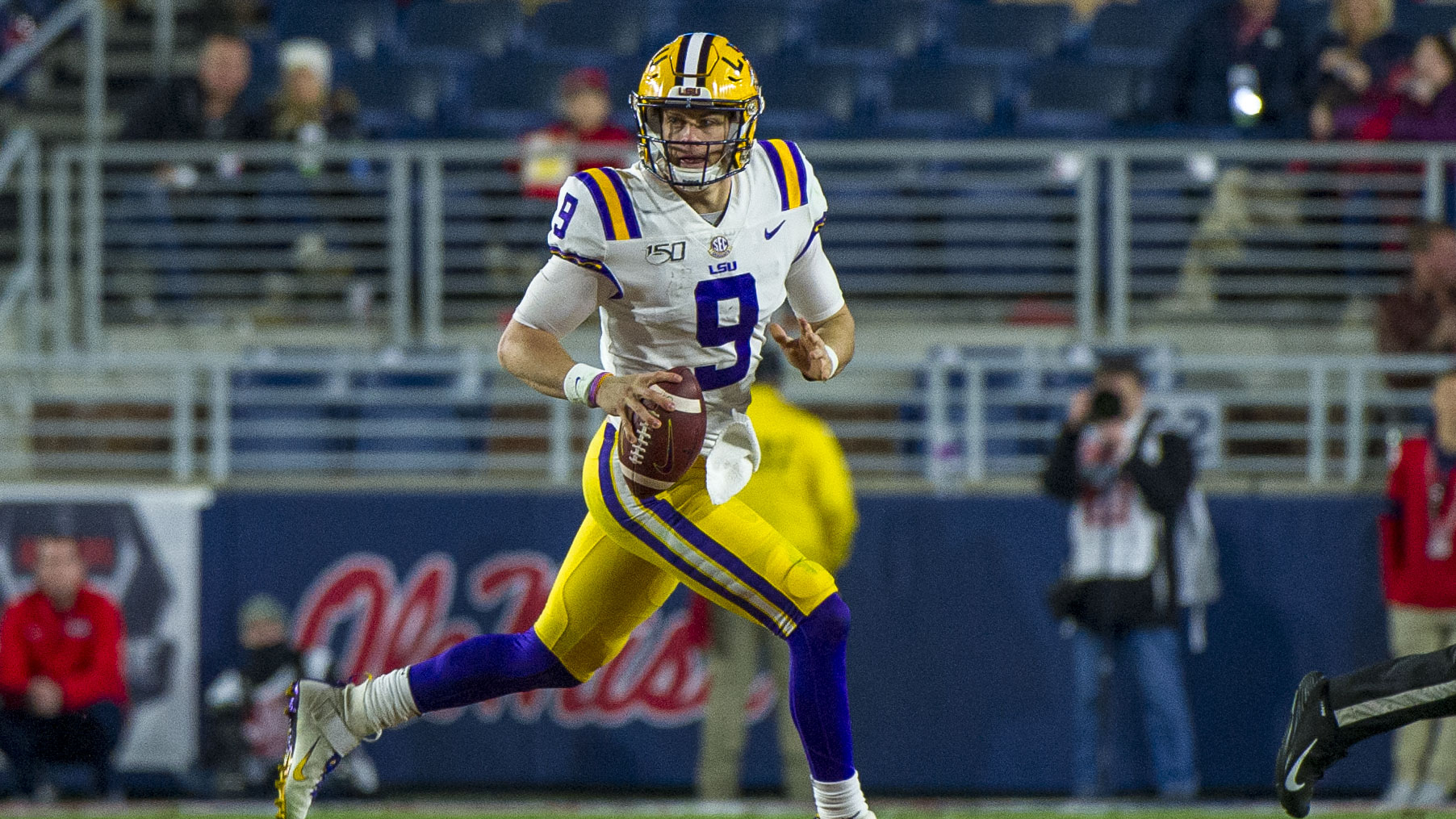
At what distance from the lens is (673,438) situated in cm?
418

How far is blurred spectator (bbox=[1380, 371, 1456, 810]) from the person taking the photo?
755cm

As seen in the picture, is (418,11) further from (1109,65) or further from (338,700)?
(338,700)

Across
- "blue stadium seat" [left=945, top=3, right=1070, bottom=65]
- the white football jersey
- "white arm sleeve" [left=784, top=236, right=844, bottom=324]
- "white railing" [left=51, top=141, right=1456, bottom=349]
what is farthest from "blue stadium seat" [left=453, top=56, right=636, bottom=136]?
the white football jersey

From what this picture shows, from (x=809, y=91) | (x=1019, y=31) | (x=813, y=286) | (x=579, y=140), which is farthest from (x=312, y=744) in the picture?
(x=1019, y=31)

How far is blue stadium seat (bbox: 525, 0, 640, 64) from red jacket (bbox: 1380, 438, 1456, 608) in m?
4.99

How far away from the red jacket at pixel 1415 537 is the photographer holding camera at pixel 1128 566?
831 millimetres

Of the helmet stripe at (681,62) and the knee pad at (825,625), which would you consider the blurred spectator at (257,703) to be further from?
the helmet stripe at (681,62)

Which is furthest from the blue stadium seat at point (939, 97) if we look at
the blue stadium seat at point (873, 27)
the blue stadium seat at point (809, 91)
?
the blue stadium seat at point (873, 27)

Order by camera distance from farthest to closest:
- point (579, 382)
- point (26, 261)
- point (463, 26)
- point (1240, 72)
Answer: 1. point (463, 26)
2. point (1240, 72)
3. point (26, 261)
4. point (579, 382)

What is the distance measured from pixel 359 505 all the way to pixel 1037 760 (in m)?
3.17

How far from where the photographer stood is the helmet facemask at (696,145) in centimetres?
436

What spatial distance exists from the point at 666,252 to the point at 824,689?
3.44 ft

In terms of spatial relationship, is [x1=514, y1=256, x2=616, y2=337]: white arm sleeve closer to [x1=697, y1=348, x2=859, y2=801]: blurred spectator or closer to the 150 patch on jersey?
the 150 patch on jersey

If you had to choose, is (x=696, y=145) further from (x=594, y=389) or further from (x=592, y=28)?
(x=592, y=28)
